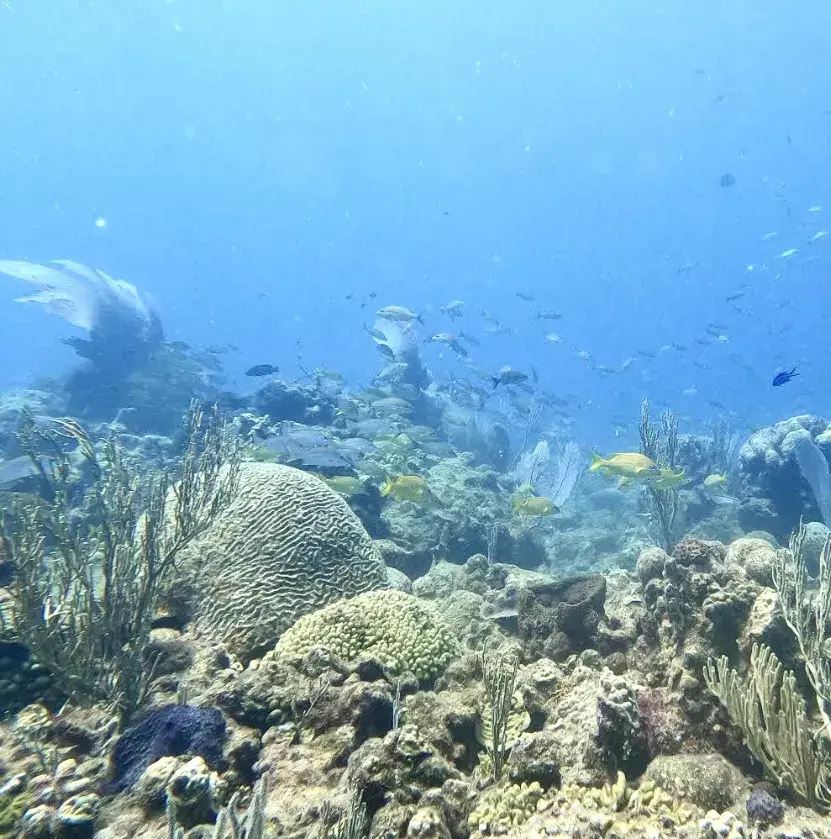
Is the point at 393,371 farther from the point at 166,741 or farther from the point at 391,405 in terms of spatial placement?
the point at 166,741

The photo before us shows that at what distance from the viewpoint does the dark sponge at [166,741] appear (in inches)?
129

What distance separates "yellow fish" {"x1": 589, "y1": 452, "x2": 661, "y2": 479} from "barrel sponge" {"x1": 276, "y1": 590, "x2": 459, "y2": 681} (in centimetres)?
416

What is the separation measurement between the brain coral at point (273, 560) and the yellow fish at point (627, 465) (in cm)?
375

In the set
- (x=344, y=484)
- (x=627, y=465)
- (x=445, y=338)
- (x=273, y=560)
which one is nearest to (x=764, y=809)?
(x=273, y=560)

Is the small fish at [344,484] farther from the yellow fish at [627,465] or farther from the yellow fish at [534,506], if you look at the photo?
the yellow fish at [627,465]

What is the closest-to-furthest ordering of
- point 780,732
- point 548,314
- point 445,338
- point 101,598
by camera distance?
point 780,732
point 101,598
point 445,338
point 548,314

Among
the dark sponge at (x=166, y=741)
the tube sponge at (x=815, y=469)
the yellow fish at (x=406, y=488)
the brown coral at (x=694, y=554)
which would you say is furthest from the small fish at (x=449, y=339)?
the dark sponge at (x=166, y=741)

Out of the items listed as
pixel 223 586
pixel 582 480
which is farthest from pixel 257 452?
pixel 582 480

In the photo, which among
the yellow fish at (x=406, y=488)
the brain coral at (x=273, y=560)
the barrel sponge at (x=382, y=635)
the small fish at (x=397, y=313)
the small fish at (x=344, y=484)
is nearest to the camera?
the barrel sponge at (x=382, y=635)

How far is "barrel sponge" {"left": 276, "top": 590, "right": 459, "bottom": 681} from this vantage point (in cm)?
459

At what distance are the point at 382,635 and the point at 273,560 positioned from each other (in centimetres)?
169

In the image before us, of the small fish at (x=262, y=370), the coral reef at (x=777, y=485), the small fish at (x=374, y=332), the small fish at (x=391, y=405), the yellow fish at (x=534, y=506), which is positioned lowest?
the yellow fish at (x=534, y=506)

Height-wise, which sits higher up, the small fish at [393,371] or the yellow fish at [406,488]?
the small fish at [393,371]

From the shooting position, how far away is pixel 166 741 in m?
3.38
